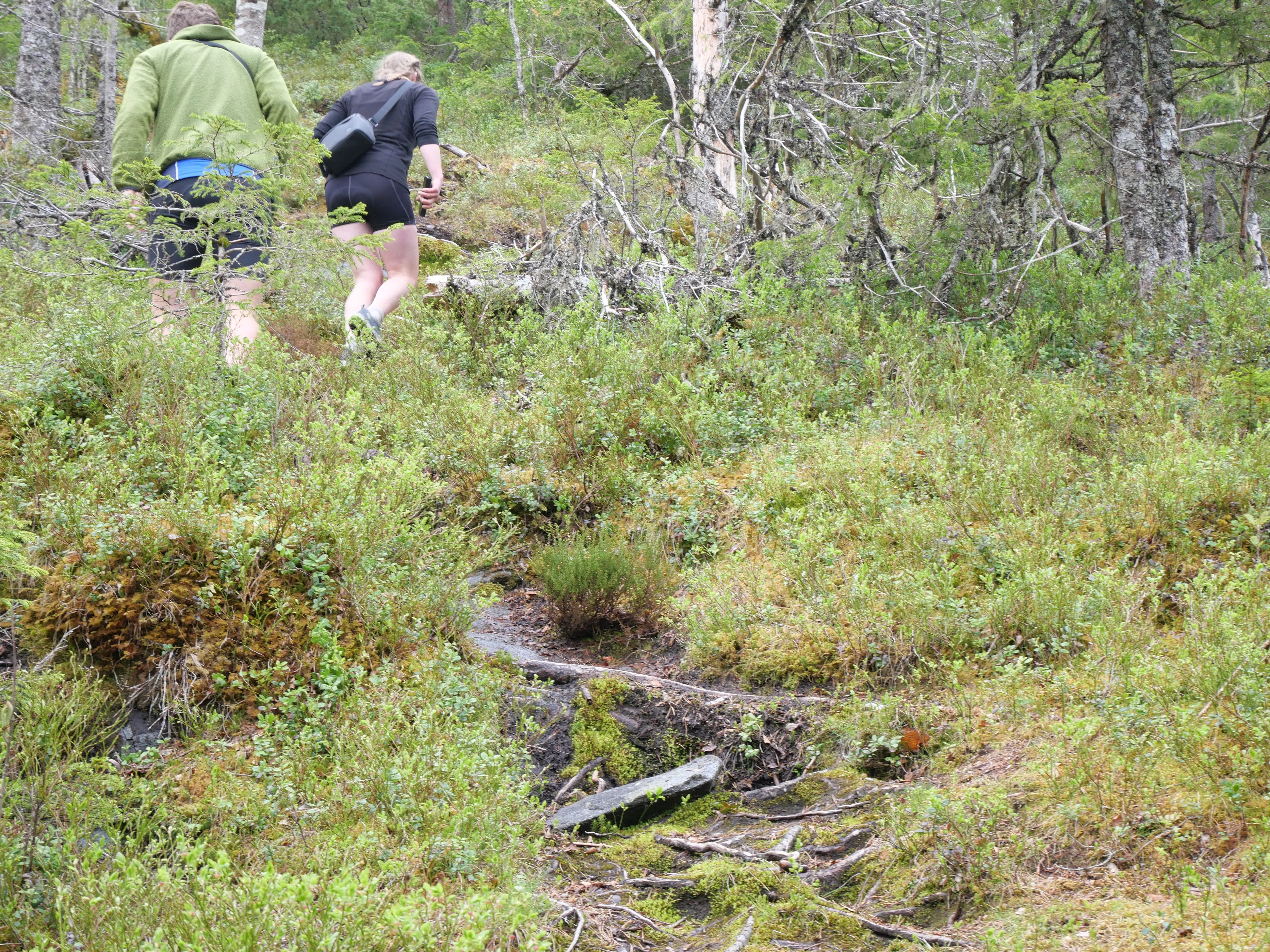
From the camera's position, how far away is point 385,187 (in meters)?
6.99

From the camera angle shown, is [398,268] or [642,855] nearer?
[642,855]

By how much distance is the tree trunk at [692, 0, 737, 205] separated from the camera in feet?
28.9

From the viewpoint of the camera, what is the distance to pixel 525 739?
3545 millimetres

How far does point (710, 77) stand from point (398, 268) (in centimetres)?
409

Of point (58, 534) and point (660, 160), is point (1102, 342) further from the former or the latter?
point (58, 534)

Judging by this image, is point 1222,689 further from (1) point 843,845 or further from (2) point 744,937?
(2) point 744,937

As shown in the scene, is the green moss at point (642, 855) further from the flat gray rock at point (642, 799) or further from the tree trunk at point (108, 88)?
the tree trunk at point (108, 88)

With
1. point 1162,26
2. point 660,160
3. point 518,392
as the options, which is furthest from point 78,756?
point 1162,26

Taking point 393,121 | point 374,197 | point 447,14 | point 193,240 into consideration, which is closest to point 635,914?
point 193,240

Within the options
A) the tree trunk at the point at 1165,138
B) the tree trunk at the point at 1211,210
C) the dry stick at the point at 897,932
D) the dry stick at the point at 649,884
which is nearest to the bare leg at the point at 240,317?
the dry stick at the point at 649,884

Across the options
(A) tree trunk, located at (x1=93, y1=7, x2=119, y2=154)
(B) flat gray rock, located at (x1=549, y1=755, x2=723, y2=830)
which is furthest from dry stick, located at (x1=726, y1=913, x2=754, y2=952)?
(A) tree trunk, located at (x1=93, y1=7, x2=119, y2=154)

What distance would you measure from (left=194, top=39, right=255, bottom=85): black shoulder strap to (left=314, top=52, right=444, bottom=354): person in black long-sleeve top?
39.9 inches

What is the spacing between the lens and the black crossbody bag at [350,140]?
6828 mm

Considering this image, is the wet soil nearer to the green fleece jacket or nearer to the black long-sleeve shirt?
the green fleece jacket
